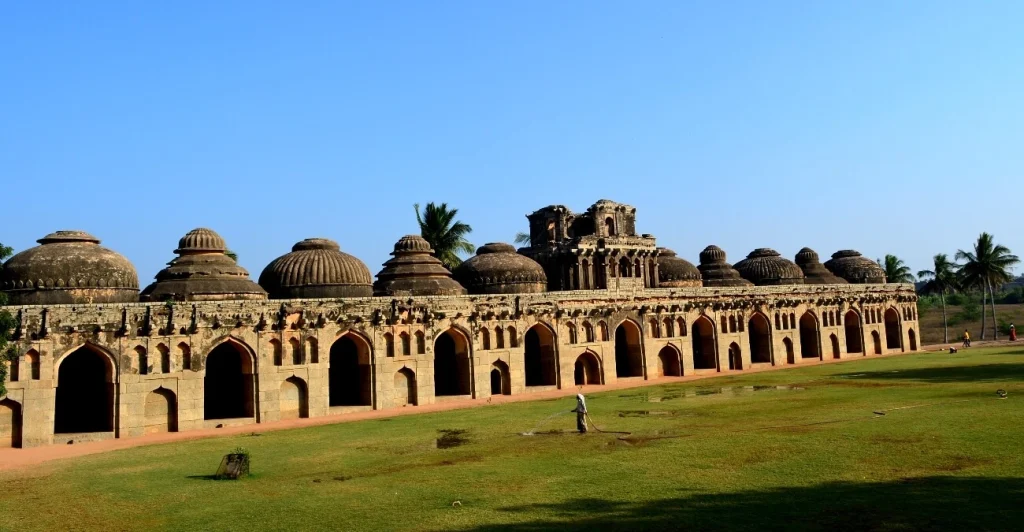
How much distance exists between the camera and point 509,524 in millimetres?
12766

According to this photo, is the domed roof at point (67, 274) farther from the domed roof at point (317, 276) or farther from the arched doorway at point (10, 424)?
the domed roof at point (317, 276)

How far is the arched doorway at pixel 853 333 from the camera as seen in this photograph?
5859 cm

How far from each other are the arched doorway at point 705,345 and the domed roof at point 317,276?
21.6 metres

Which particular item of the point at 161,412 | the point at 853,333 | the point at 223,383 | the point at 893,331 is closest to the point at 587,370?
the point at 223,383

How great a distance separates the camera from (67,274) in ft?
100

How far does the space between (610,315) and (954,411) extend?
22.4 meters

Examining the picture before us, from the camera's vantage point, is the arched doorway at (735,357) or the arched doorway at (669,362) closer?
the arched doorway at (669,362)

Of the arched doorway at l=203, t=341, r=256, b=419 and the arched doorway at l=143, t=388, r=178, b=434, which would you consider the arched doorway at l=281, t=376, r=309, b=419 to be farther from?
the arched doorway at l=143, t=388, r=178, b=434

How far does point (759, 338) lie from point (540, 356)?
18.4m

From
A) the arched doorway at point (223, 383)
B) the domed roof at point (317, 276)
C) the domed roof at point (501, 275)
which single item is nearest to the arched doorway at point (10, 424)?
the arched doorway at point (223, 383)

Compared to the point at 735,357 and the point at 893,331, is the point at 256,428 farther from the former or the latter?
the point at 893,331

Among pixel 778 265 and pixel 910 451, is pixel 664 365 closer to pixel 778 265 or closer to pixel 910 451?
pixel 778 265

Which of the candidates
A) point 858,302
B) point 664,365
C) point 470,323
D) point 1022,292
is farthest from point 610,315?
point 1022,292

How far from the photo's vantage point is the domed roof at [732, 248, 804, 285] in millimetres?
60031
